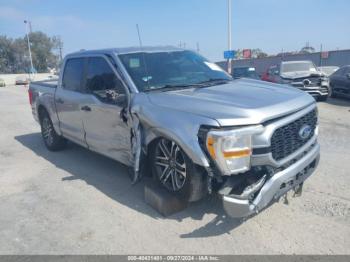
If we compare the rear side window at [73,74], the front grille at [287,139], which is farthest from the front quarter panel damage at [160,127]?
the rear side window at [73,74]

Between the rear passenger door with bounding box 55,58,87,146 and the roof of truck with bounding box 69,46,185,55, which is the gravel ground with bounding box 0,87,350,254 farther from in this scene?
the roof of truck with bounding box 69,46,185,55

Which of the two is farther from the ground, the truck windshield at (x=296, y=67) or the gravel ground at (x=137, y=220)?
the truck windshield at (x=296, y=67)

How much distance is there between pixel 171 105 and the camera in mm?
3863

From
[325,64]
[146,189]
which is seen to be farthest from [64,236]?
[325,64]

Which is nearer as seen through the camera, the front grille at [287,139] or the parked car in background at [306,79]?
the front grille at [287,139]

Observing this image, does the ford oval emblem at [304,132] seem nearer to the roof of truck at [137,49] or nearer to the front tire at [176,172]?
the front tire at [176,172]

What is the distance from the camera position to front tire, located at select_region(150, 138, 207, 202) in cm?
371

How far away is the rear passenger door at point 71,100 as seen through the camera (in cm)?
566

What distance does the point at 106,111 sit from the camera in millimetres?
4820

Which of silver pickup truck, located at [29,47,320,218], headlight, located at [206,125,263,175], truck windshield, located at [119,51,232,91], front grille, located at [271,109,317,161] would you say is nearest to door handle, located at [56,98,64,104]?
silver pickup truck, located at [29,47,320,218]

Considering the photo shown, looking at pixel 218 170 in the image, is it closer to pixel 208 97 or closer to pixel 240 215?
pixel 240 215

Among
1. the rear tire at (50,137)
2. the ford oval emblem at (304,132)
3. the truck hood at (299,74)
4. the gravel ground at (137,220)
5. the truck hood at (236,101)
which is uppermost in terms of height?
the truck hood at (236,101)

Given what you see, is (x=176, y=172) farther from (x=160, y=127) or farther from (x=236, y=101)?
(x=236, y=101)

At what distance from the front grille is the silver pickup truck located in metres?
0.01
